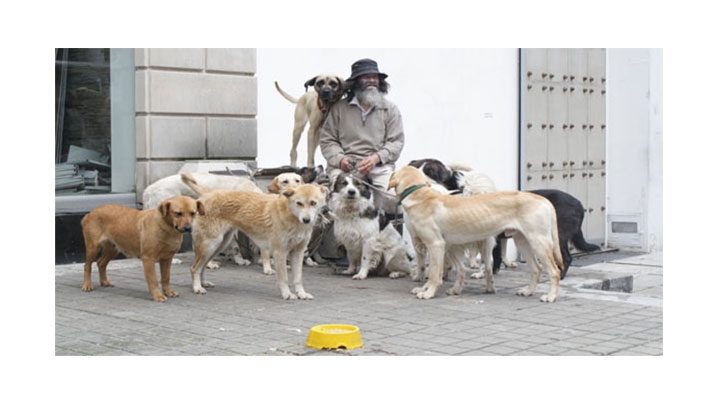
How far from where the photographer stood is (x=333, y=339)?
18.2 feet

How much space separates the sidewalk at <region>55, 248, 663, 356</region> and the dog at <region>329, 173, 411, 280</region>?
7.3 inches

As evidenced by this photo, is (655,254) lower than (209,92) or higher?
lower

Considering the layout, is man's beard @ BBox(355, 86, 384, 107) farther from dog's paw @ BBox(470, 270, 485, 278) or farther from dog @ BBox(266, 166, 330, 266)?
dog's paw @ BBox(470, 270, 485, 278)

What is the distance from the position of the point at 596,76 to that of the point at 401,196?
6.62 meters

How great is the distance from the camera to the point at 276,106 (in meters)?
10.8

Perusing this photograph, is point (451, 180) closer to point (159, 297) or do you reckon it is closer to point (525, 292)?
point (525, 292)

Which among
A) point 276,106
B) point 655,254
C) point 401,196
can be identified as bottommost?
point 655,254

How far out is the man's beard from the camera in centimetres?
932

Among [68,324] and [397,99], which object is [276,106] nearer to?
[397,99]

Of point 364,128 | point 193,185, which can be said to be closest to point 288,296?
point 193,185

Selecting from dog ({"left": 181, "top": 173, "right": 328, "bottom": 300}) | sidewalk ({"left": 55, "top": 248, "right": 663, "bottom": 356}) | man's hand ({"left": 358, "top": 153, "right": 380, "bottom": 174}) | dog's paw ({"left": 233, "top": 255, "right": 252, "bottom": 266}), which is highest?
man's hand ({"left": 358, "top": 153, "right": 380, "bottom": 174})

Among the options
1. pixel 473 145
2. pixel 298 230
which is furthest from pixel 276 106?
pixel 298 230

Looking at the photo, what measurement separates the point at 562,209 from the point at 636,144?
4085 millimetres

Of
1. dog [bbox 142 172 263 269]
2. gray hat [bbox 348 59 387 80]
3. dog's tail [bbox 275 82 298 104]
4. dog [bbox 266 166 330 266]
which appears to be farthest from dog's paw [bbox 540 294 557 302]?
dog's tail [bbox 275 82 298 104]
